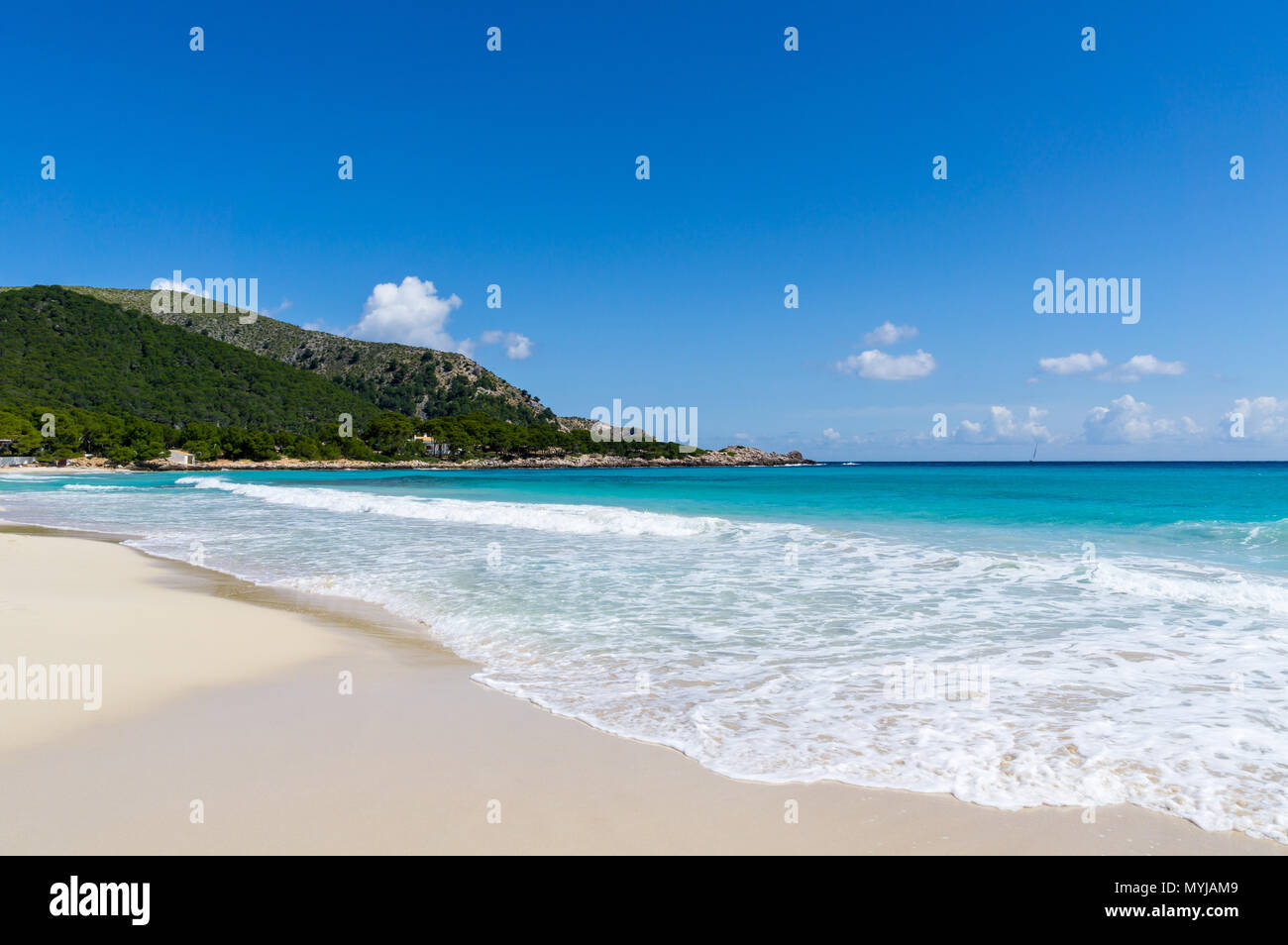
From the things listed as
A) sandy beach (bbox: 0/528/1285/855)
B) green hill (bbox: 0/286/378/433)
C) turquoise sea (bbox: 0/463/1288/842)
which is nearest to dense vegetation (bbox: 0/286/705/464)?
green hill (bbox: 0/286/378/433)

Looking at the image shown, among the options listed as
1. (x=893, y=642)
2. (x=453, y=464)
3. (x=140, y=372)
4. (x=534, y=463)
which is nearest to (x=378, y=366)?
(x=140, y=372)

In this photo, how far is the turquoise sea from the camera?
4355 mm

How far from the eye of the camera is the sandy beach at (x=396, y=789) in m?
3.37

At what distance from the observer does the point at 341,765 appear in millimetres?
4207

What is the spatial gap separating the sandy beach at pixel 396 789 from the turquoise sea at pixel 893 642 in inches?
11.8

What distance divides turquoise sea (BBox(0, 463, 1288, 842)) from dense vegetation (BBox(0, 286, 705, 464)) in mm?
102355

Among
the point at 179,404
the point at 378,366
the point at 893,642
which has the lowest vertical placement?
the point at 893,642

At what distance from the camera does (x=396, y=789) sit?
3.87 m

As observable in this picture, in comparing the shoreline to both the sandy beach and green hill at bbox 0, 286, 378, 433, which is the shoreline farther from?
the sandy beach

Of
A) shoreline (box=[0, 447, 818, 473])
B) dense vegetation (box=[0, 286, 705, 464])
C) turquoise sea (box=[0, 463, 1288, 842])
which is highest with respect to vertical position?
dense vegetation (box=[0, 286, 705, 464])

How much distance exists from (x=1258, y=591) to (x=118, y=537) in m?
23.8

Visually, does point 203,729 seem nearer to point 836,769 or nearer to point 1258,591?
point 836,769

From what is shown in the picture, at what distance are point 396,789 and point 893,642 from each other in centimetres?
540

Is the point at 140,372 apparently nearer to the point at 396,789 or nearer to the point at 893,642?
the point at 893,642
